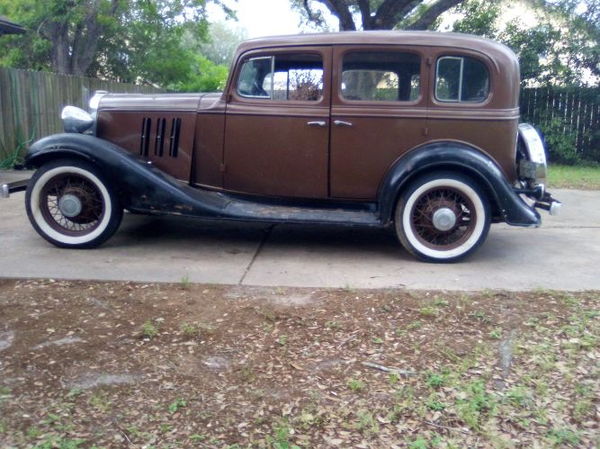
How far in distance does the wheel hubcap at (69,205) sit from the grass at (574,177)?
7.65 meters

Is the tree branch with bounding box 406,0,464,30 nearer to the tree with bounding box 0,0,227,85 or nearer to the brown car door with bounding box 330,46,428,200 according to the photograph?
the tree with bounding box 0,0,227,85

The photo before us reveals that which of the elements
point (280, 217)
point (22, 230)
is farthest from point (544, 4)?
point (22, 230)

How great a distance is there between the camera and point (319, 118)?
18.9 feet

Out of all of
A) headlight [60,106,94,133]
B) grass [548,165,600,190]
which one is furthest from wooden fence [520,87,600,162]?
headlight [60,106,94,133]

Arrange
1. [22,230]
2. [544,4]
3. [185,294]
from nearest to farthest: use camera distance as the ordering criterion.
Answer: [185,294], [22,230], [544,4]

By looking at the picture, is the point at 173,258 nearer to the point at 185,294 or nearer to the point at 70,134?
the point at 185,294

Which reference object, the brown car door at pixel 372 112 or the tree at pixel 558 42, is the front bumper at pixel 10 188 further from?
the tree at pixel 558 42

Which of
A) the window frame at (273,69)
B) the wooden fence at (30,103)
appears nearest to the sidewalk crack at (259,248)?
the window frame at (273,69)

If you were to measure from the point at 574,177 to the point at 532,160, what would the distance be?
6.77 meters

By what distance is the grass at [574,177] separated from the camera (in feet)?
35.1

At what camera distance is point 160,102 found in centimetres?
624

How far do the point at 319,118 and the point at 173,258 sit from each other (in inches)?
69.4

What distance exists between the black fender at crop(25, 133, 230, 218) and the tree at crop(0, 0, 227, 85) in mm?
13567

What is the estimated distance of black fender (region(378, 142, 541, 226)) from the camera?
17.8 ft
